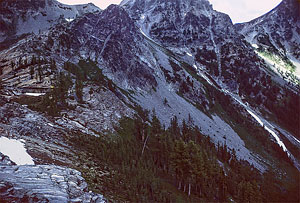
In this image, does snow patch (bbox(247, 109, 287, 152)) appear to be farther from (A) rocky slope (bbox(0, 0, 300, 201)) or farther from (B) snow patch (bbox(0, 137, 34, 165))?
(B) snow patch (bbox(0, 137, 34, 165))

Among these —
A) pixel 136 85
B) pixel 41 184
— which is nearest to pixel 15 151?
pixel 41 184

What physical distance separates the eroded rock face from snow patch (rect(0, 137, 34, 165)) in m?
0.63

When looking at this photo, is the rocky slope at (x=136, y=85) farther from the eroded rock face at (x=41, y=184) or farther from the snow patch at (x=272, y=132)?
the eroded rock face at (x=41, y=184)

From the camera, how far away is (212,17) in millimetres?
188375

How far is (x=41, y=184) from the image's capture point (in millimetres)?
16500

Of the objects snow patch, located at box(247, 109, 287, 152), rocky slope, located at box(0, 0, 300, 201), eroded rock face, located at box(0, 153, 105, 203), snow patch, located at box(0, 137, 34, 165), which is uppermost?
rocky slope, located at box(0, 0, 300, 201)

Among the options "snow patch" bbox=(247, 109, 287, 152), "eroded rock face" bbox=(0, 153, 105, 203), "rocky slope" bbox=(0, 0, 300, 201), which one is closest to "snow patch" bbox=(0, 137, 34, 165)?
"eroded rock face" bbox=(0, 153, 105, 203)

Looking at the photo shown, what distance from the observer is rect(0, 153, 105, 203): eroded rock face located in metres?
14.6

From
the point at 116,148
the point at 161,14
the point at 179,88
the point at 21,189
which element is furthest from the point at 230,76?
the point at 21,189

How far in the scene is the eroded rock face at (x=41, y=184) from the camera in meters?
14.6

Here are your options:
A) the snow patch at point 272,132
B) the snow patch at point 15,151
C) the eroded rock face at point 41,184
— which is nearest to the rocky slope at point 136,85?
the snow patch at point 272,132

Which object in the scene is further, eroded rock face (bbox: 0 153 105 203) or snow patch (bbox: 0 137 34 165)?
snow patch (bbox: 0 137 34 165)

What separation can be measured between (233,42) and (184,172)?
153018 millimetres

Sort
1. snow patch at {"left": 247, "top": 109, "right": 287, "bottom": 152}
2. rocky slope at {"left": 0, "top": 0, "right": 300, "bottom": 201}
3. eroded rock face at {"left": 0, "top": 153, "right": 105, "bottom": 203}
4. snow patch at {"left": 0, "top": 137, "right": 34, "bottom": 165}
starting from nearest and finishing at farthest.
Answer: eroded rock face at {"left": 0, "top": 153, "right": 105, "bottom": 203} < snow patch at {"left": 0, "top": 137, "right": 34, "bottom": 165} < rocky slope at {"left": 0, "top": 0, "right": 300, "bottom": 201} < snow patch at {"left": 247, "top": 109, "right": 287, "bottom": 152}
